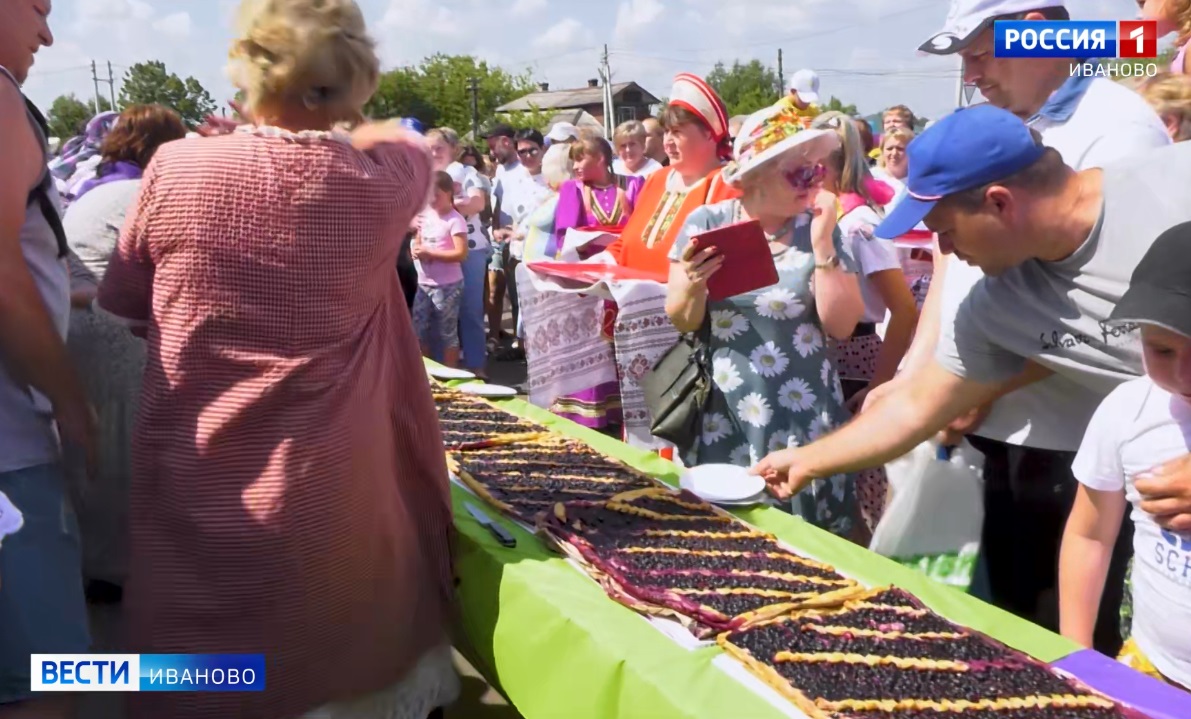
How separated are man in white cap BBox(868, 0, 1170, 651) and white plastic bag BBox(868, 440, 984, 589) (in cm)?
4

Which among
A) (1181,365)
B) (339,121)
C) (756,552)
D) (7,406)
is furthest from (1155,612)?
(7,406)

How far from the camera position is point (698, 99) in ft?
10.2

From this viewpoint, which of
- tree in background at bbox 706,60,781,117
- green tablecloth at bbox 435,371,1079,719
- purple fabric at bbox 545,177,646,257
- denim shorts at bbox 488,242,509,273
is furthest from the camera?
tree in background at bbox 706,60,781,117

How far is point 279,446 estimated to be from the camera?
1490 mm

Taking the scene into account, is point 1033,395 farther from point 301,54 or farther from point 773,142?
point 301,54

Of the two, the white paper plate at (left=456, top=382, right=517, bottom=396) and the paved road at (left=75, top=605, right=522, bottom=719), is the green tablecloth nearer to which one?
the paved road at (left=75, top=605, right=522, bottom=719)

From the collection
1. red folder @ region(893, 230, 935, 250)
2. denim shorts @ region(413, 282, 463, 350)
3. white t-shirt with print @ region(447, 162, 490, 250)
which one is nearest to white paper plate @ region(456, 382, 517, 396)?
red folder @ region(893, 230, 935, 250)

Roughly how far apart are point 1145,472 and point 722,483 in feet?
2.55

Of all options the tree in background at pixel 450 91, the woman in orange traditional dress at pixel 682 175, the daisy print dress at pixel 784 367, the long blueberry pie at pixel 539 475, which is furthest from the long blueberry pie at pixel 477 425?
the tree in background at pixel 450 91

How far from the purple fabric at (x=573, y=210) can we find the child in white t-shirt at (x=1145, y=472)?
2.95 meters

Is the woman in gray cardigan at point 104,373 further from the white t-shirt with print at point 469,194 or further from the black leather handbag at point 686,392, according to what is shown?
the white t-shirt with print at point 469,194

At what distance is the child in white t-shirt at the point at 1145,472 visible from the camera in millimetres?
1198

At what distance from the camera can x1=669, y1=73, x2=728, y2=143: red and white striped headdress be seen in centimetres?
308

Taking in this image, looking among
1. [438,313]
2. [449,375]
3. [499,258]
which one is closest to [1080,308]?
[449,375]
